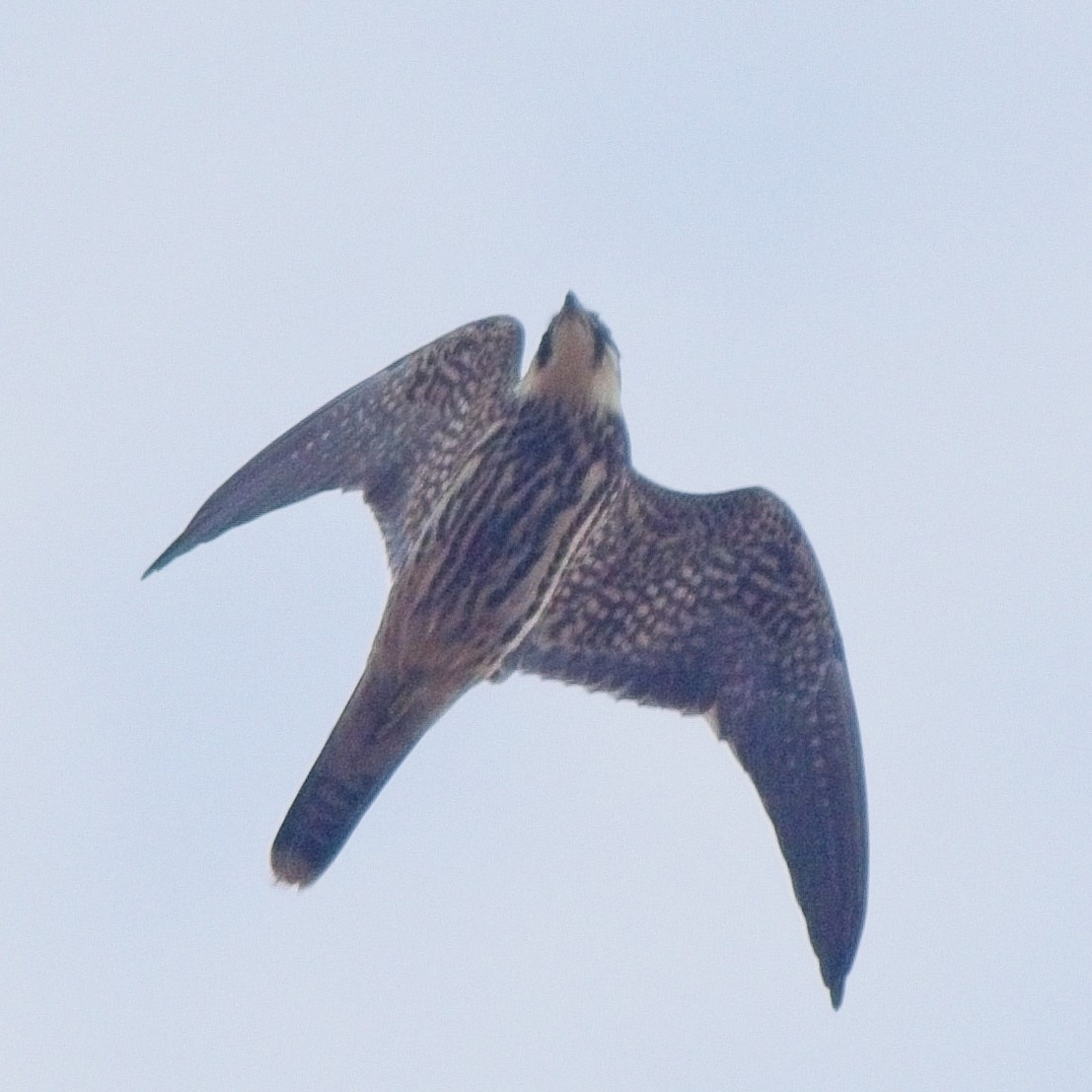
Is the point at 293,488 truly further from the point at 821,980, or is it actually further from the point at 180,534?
the point at 821,980

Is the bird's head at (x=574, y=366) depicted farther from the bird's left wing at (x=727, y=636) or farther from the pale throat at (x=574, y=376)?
the bird's left wing at (x=727, y=636)

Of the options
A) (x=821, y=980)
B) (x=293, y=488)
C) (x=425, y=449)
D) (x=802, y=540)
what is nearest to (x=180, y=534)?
(x=293, y=488)

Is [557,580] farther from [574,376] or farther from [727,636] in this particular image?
[574,376]

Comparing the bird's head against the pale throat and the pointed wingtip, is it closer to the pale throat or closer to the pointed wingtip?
the pale throat

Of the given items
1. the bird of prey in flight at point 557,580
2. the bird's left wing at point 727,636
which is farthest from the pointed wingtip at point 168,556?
the bird's left wing at point 727,636

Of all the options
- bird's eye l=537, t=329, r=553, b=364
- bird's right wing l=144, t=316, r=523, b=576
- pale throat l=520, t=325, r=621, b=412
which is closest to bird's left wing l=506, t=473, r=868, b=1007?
pale throat l=520, t=325, r=621, b=412

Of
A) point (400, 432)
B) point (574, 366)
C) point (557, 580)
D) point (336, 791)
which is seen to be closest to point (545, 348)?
point (574, 366)
